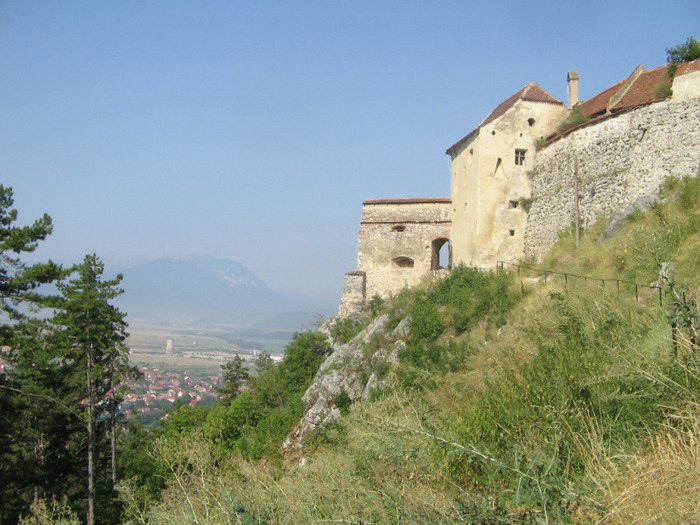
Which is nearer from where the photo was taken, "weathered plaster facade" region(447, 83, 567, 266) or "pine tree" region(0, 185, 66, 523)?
"pine tree" region(0, 185, 66, 523)

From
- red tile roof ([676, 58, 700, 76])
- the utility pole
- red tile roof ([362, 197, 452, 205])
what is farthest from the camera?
red tile roof ([362, 197, 452, 205])

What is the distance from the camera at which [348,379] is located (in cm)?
1711

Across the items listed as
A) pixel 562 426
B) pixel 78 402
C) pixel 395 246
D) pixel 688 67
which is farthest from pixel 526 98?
pixel 78 402

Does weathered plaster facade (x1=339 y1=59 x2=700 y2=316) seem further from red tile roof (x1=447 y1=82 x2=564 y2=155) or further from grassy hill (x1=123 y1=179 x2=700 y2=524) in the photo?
grassy hill (x1=123 y1=179 x2=700 y2=524)

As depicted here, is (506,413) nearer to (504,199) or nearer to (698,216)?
(698,216)

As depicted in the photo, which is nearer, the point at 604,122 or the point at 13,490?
the point at 604,122

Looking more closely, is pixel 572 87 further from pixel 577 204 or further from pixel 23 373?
pixel 23 373

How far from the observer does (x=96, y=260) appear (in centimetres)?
2347

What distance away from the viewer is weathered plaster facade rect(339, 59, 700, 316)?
15.9 m

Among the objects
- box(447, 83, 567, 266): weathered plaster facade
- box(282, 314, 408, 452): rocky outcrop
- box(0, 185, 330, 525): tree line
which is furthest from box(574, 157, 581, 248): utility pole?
box(0, 185, 330, 525): tree line

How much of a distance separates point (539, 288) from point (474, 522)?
10.8 metres

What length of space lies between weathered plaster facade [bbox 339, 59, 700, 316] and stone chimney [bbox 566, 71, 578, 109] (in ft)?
0.13

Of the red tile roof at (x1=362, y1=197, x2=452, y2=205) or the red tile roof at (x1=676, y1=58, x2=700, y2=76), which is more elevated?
the red tile roof at (x1=676, y1=58, x2=700, y2=76)

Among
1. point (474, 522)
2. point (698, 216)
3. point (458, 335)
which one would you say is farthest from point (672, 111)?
point (474, 522)
